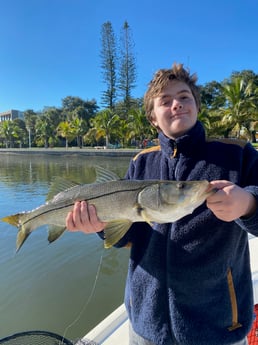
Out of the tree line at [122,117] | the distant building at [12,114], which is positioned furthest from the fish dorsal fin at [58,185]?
the distant building at [12,114]

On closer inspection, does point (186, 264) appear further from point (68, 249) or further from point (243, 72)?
point (243, 72)

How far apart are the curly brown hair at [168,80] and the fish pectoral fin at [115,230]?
80cm

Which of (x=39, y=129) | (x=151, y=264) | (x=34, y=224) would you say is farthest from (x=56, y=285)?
(x=39, y=129)

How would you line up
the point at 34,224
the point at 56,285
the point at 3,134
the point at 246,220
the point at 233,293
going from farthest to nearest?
the point at 3,134 < the point at 56,285 < the point at 34,224 < the point at 233,293 < the point at 246,220

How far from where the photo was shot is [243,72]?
43062 mm

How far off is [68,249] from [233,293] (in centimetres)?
574

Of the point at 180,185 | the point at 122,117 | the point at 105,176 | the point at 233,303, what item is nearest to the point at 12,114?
the point at 122,117

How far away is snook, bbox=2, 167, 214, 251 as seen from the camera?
157 centimetres

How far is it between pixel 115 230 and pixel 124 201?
0.59 feet

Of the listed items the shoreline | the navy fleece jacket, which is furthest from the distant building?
the navy fleece jacket

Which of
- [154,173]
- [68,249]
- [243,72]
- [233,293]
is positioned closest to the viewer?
[233,293]

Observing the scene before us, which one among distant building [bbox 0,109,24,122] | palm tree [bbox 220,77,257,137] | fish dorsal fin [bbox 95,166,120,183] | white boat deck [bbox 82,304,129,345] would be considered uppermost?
distant building [bbox 0,109,24,122]

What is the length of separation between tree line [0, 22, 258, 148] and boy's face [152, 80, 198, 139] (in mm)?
19741

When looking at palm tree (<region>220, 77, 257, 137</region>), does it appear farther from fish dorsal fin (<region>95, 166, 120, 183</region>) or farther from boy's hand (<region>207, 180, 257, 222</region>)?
boy's hand (<region>207, 180, 257, 222</region>)
